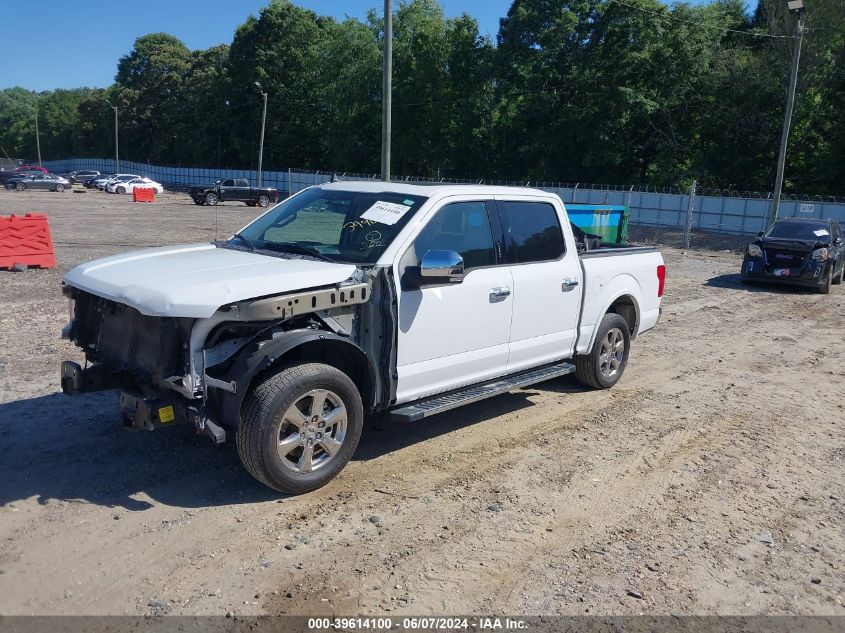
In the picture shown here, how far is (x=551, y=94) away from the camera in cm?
5047

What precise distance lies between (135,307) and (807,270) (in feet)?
49.2

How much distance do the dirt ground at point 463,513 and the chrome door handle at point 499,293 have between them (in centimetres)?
116

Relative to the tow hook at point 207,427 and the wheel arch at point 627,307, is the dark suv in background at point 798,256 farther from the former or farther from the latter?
the tow hook at point 207,427

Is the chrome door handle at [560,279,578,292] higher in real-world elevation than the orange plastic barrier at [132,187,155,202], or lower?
higher

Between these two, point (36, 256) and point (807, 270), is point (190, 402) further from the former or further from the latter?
point (807, 270)

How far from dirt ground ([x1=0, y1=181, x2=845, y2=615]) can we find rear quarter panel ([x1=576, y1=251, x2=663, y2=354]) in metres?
0.72

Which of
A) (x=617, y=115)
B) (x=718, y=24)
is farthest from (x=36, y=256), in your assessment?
(x=718, y=24)

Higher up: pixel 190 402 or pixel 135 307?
pixel 135 307

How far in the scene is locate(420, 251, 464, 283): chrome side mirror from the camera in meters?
4.85

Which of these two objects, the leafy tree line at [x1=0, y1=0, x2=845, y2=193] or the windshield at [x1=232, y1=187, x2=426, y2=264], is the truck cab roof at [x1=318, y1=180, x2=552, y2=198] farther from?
the leafy tree line at [x1=0, y1=0, x2=845, y2=193]

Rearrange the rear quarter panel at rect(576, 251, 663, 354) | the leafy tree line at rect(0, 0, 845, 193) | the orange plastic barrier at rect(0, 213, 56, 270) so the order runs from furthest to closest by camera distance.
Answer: the leafy tree line at rect(0, 0, 845, 193) → the orange plastic barrier at rect(0, 213, 56, 270) → the rear quarter panel at rect(576, 251, 663, 354)

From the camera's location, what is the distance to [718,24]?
1838 inches

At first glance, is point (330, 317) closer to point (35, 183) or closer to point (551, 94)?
point (551, 94)

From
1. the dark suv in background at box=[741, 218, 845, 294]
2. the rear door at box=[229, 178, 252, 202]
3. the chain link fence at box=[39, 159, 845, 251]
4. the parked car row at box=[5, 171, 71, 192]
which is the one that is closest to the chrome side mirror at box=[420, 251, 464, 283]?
the dark suv in background at box=[741, 218, 845, 294]
